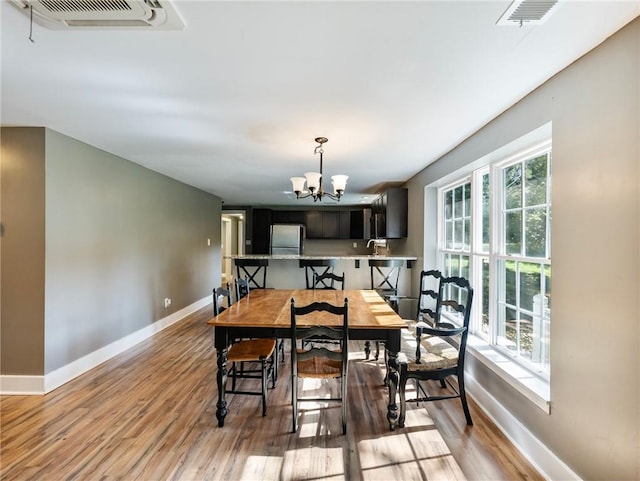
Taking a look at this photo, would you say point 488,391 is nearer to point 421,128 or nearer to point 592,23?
point 421,128

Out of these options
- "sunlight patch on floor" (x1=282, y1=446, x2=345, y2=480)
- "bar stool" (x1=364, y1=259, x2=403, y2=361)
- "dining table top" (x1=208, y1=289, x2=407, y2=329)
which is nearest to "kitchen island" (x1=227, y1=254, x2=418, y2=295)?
"bar stool" (x1=364, y1=259, x2=403, y2=361)

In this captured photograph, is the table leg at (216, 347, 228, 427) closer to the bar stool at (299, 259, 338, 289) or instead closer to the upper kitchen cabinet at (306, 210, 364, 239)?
the bar stool at (299, 259, 338, 289)

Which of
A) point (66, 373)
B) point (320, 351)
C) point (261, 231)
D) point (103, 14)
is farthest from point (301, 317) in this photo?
point (261, 231)

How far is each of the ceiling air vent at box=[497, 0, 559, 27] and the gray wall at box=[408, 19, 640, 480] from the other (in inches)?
15.6

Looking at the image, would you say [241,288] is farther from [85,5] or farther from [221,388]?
[85,5]

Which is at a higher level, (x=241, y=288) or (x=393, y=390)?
(x=241, y=288)

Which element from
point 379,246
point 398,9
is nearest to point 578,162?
point 398,9

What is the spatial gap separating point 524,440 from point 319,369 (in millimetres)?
1354

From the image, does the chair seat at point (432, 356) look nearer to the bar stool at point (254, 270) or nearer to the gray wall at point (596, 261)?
the gray wall at point (596, 261)

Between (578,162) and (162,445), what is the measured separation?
296cm

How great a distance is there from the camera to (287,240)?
7590 mm

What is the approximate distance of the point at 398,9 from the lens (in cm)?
128

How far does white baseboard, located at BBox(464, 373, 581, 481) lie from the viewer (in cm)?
169

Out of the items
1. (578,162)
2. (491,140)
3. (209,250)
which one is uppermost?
(491,140)
